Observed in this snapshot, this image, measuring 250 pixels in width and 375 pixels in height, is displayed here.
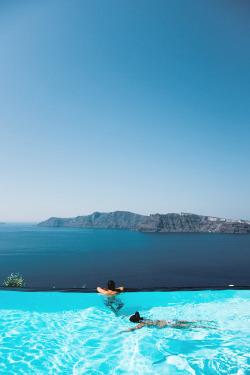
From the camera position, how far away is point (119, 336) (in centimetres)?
696

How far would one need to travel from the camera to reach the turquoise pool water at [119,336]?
18.1 feet

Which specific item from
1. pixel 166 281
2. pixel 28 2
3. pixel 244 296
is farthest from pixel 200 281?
pixel 28 2

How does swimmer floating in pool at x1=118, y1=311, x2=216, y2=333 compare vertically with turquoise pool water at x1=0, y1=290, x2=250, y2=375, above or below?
above

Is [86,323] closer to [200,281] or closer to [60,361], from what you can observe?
[60,361]

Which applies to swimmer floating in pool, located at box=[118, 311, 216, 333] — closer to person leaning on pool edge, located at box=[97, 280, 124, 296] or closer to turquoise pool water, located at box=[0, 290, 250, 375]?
turquoise pool water, located at box=[0, 290, 250, 375]

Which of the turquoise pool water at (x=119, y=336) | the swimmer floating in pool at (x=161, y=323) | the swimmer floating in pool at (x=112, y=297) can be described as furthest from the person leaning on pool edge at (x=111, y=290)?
the swimmer floating in pool at (x=161, y=323)

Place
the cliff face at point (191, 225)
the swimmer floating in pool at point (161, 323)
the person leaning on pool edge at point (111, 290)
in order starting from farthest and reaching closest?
the cliff face at point (191, 225) → the person leaning on pool edge at point (111, 290) → the swimmer floating in pool at point (161, 323)

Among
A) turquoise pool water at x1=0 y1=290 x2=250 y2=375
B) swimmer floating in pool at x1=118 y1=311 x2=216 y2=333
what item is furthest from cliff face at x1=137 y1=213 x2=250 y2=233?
swimmer floating in pool at x1=118 y1=311 x2=216 y2=333

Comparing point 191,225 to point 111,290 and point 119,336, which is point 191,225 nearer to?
point 111,290

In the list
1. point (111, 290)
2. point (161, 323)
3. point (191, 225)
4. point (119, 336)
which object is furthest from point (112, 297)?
point (191, 225)

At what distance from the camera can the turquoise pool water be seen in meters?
5.50

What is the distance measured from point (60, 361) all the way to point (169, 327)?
354 cm

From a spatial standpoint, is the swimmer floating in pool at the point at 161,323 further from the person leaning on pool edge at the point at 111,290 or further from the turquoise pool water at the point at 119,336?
the person leaning on pool edge at the point at 111,290

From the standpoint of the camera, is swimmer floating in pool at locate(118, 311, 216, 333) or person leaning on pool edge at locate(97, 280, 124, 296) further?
person leaning on pool edge at locate(97, 280, 124, 296)
